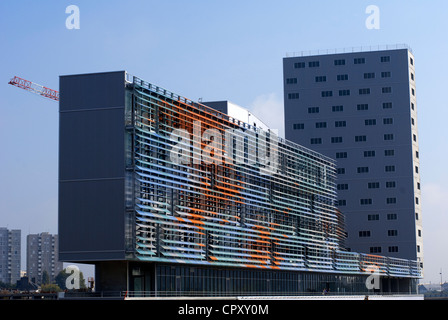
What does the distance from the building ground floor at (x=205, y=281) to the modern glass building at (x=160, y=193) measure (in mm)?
142

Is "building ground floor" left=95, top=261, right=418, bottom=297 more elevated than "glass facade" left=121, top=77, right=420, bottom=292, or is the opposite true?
"glass facade" left=121, top=77, right=420, bottom=292

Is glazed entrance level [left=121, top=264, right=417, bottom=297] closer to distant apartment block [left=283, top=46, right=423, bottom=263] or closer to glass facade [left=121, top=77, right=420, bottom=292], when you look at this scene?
glass facade [left=121, top=77, right=420, bottom=292]

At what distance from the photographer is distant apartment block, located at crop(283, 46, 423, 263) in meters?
182

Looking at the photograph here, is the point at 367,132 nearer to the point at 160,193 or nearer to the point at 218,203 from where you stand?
the point at 218,203

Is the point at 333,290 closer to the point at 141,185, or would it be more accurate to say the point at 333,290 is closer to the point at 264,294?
the point at 264,294

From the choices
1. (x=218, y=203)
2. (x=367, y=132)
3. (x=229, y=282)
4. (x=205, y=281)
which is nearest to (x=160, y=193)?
(x=218, y=203)

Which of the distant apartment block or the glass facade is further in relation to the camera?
the distant apartment block

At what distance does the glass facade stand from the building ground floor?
188mm

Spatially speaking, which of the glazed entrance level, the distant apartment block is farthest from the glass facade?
the distant apartment block

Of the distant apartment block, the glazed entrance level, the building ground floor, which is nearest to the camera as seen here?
the building ground floor

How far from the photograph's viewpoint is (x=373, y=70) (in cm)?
18838

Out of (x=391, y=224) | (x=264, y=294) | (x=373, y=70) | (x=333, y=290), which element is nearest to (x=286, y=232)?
(x=264, y=294)

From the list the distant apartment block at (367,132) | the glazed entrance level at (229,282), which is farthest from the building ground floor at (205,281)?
the distant apartment block at (367,132)
